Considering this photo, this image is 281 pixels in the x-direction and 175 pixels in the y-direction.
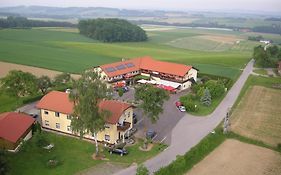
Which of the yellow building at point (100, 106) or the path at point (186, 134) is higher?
the yellow building at point (100, 106)

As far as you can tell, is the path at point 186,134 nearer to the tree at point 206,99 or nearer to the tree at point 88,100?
the tree at point 206,99

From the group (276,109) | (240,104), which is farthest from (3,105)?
(276,109)

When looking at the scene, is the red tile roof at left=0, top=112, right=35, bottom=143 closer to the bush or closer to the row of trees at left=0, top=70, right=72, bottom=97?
the bush

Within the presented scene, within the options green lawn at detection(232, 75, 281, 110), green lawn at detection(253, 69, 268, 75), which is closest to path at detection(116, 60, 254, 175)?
green lawn at detection(232, 75, 281, 110)

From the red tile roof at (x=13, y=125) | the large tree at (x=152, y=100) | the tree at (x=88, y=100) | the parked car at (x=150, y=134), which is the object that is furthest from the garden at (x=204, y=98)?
the red tile roof at (x=13, y=125)

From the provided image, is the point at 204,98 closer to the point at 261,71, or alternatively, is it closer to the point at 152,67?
the point at 152,67

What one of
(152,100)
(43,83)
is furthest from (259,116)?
(43,83)
